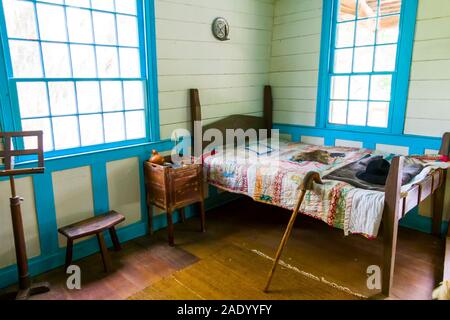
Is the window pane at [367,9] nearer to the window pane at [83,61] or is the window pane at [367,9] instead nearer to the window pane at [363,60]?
the window pane at [363,60]

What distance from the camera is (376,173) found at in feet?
8.59

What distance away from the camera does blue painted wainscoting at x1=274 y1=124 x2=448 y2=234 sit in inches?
128

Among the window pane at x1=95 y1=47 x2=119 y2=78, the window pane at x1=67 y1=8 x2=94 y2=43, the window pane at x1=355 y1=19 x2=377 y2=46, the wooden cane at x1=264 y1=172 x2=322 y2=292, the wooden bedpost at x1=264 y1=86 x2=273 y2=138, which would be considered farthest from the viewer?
the wooden bedpost at x1=264 y1=86 x2=273 y2=138

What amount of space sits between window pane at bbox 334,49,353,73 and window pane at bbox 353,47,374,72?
0.07m

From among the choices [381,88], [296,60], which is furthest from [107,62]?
[381,88]

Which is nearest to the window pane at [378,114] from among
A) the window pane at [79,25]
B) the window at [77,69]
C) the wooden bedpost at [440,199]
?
the wooden bedpost at [440,199]

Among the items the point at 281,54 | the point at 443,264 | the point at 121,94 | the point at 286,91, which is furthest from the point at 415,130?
the point at 121,94

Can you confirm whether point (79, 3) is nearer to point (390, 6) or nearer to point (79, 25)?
point (79, 25)

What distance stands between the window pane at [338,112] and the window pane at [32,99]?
3025 mm

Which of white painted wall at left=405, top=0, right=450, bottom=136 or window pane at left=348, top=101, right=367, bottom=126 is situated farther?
window pane at left=348, top=101, right=367, bottom=126

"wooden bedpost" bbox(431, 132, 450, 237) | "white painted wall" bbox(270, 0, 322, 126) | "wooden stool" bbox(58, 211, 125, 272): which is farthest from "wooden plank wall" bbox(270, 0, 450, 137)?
"wooden stool" bbox(58, 211, 125, 272)

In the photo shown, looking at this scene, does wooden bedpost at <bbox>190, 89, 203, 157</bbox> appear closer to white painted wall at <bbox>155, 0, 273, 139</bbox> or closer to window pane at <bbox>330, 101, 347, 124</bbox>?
white painted wall at <bbox>155, 0, 273, 139</bbox>

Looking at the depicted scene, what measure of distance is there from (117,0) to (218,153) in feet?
→ 5.66

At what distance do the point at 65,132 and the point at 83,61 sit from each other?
61cm
